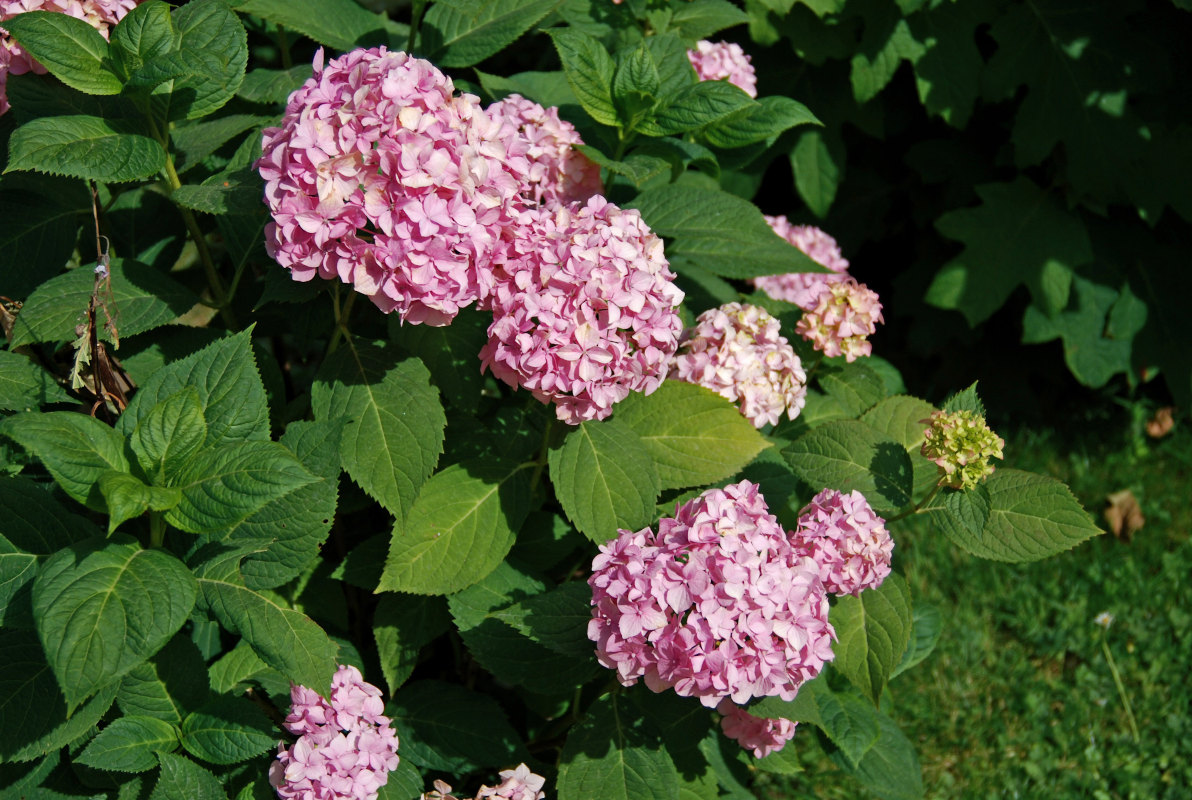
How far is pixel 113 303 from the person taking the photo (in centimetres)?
194

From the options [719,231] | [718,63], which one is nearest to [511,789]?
[719,231]

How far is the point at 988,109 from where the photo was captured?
13.8 ft

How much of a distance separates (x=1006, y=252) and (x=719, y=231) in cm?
214

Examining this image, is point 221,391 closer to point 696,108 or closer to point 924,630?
point 696,108

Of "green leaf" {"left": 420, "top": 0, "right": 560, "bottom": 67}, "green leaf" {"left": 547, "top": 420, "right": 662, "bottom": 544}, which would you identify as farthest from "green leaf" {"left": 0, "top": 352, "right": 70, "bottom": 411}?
"green leaf" {"left": 420, "top": 0, "right": 560, "bottom": 67}

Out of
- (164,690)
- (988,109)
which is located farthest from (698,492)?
(988,109)

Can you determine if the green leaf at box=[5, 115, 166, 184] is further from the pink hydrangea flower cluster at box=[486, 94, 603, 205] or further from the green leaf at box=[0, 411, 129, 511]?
Answer: the pink hydrangea flower cluster at box=[486, 94, 603, 205]

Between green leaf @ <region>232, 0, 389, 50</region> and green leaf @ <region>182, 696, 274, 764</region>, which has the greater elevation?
green leaf @ <region>232, 0, 389, 50</region>

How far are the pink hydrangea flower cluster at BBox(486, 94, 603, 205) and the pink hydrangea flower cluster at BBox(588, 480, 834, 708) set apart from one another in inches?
29.7

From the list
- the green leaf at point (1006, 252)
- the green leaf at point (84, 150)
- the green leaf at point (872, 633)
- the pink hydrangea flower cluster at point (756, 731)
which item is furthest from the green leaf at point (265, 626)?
the green leaf at point (1006, 252)

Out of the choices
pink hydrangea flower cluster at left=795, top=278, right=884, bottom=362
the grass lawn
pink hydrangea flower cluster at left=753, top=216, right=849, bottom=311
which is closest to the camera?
pink hydrangea flower cluster at left=795, top=278, right=884, bottom=362

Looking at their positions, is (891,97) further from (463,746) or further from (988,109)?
(463,746)

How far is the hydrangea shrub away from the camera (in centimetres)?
166

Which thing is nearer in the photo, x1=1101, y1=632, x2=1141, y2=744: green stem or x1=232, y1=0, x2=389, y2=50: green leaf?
x1=232, y1=0, x2=389, y2=50: green leaf
